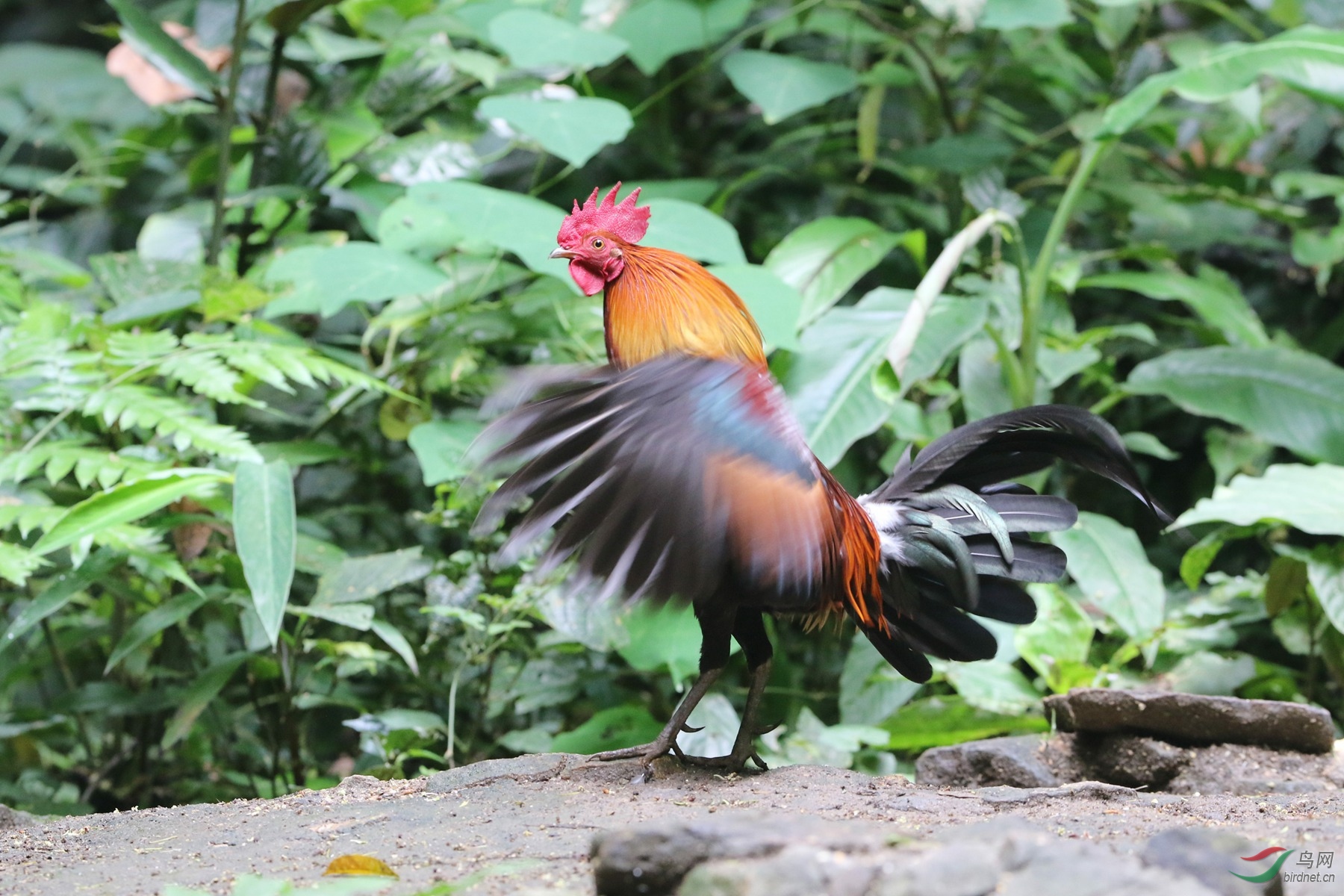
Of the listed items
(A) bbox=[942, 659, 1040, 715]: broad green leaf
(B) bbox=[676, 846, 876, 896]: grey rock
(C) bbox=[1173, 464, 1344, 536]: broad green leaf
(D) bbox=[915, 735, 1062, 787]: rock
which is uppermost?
(B) bbox=[676, 846, 876, 896]: grey rock

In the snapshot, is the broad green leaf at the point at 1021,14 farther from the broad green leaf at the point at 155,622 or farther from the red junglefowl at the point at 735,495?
the broad green leaf at the point at 155,622

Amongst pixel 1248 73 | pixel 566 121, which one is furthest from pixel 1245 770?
pixel 566 121

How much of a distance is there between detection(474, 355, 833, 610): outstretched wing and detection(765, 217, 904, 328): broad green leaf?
83.5 inches

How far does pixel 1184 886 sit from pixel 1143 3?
16.5 feet

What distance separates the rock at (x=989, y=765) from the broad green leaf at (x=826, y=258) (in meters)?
1.65

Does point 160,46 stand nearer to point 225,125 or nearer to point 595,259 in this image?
point 225,125

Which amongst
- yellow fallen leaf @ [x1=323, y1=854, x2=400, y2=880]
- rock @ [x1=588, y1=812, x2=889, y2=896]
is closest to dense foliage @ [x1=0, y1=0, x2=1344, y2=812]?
yellow fallen leaf @ [x1=323, y1=854, x2=400, y2=880]

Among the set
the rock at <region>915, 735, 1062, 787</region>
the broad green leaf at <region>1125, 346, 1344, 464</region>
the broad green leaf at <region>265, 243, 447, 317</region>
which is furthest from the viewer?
the broad green leaf at <region>1125, 346, 1344, 464</region>

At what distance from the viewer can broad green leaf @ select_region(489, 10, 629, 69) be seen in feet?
13.1

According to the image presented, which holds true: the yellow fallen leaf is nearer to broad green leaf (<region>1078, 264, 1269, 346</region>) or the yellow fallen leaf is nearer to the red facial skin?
the red facial skin

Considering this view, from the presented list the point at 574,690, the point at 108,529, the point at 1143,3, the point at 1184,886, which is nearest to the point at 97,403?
the point at 108,529

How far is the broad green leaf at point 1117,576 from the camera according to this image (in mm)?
3609

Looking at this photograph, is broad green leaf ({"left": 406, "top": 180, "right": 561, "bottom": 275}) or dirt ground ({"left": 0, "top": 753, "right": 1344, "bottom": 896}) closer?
dirt ground ({"left": 0, "top": 753, "right": 1344, "bottom": 896})

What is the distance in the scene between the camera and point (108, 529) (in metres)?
2.81
